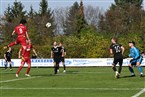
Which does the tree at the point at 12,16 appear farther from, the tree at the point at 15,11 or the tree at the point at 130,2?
the tree at the point at 130,2

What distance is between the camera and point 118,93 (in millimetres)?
12570

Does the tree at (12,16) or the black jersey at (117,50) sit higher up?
the tree at (12,16)

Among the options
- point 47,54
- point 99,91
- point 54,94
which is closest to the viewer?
point 54,94

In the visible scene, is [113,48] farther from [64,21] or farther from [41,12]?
[64,21]

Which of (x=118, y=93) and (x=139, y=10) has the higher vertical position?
(x=139, y=10)

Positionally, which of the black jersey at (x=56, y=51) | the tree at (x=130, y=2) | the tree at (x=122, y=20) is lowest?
the black jersey at (x=56, y=51)

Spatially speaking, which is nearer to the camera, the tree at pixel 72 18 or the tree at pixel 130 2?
the tree at pixel 72 18

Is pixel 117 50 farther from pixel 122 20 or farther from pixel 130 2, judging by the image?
pixel 130 2

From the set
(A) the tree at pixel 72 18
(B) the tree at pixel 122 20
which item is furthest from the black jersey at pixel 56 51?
(A) the tree at pixel 72 18

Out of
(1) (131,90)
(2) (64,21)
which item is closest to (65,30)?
(2) (64,21)

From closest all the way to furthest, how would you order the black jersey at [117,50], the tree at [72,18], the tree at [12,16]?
the black jersey at [117,50] → the tree at [12,16] → the tree at [72,18]

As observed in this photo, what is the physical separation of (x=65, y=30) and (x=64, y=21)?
436cm

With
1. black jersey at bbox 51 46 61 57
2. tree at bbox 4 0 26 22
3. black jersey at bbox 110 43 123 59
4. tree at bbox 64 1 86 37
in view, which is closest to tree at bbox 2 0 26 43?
tree at bbox 4 0 26 22

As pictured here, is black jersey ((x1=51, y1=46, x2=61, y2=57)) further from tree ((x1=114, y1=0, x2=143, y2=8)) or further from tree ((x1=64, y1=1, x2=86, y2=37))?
tree ((x1=114, y1=0, x2=143, y2=8))
